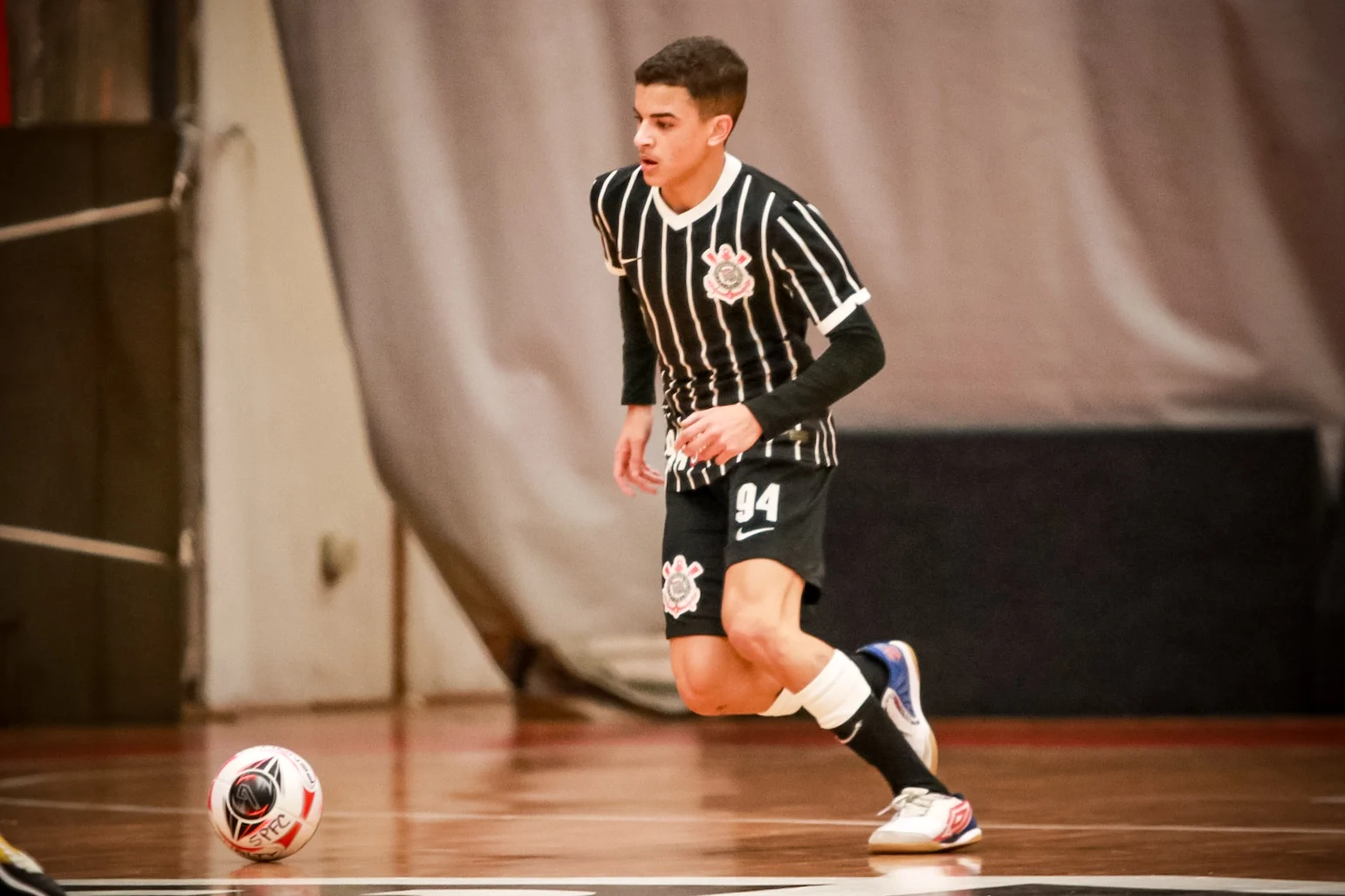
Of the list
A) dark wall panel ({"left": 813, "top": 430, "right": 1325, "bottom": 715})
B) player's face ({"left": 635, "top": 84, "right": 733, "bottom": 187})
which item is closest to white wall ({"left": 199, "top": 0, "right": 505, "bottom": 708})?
dark wall panel ({"left": 813, "top": 430, "right": 1325, "bottom": 715})

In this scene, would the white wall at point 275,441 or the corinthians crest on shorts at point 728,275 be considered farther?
the white wall at point 275,441

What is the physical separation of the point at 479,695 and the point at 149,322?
116 inches

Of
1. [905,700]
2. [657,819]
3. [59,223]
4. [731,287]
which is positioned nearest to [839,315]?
[731,287]

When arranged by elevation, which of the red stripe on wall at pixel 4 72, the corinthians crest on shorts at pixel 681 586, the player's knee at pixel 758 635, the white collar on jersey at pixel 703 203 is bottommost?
the player's knee at pixel 758 635

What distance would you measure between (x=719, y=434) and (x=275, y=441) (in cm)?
555

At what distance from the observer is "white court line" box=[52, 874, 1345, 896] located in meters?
3.02

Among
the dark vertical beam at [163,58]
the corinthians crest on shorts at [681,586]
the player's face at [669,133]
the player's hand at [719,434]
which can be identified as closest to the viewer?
the player's hand at [719,434]

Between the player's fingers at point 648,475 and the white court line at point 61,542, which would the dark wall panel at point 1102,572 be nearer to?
the white court line at point 61,542

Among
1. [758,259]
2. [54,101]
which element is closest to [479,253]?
[54,101]

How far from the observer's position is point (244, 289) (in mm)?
8258

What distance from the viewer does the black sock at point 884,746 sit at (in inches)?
142

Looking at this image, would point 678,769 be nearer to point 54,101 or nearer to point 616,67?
point 616,67

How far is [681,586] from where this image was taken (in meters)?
3.76

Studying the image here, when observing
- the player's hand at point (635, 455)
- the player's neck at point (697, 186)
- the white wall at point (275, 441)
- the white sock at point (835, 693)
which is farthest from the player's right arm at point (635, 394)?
the white wall at point (275, 441)
